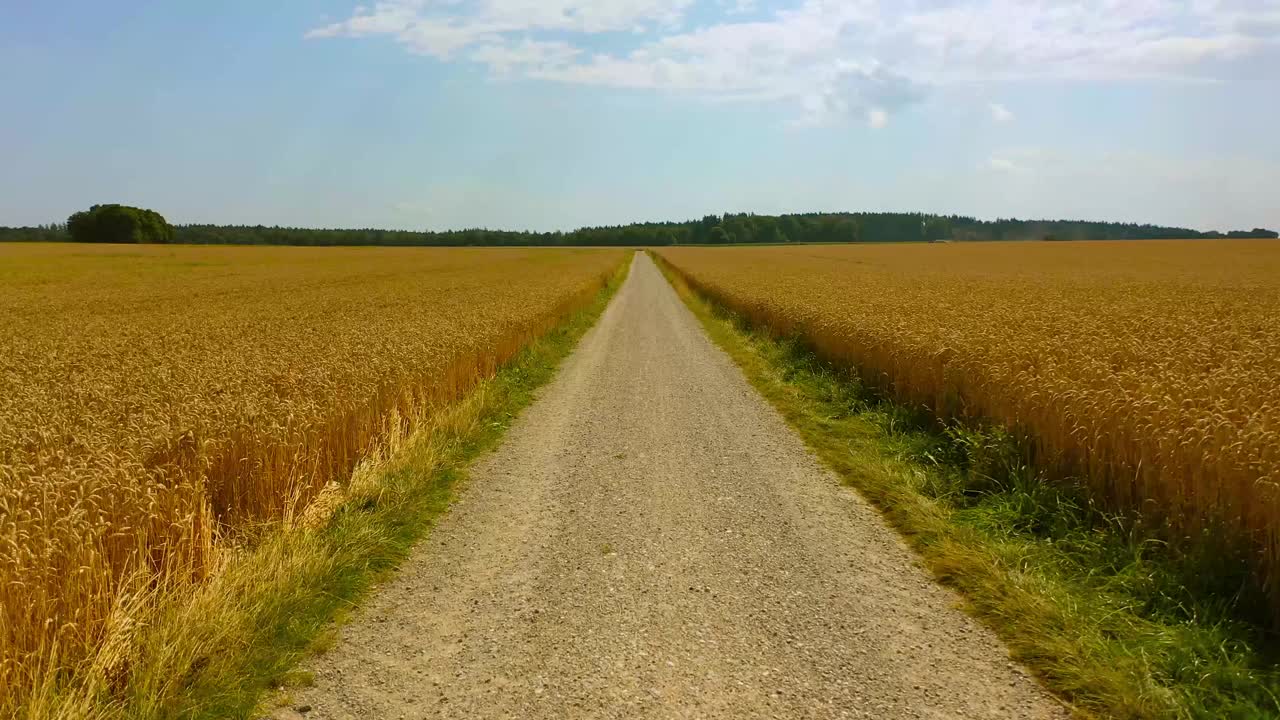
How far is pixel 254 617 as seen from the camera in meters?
4.73

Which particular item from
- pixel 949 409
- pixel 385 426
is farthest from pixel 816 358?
pixel 385 426

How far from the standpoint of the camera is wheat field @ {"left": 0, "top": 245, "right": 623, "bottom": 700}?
403 centimetres

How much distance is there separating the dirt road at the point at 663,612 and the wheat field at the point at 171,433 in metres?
1.38

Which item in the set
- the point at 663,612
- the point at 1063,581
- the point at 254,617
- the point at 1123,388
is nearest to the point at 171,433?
the point at 254,617

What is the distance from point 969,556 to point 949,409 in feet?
13.7

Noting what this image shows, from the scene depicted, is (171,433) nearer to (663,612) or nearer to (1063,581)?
(663,612)

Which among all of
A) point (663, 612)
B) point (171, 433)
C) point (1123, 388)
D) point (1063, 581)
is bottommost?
point (663, 612)

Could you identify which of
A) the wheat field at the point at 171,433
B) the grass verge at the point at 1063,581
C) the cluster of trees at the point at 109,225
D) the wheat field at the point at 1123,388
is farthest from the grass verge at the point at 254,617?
the cluster of trees at the point at 109,225

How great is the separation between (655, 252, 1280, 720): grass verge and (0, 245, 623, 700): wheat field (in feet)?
18.8

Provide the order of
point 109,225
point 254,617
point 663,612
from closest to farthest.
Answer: point 254,617 < point 663,612 < point 109,225

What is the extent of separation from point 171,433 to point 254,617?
2377mm

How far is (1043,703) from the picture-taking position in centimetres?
411

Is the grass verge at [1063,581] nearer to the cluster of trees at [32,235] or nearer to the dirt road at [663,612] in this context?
the dirt road at [663,612]

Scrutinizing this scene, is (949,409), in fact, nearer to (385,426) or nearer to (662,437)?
(662,437)
